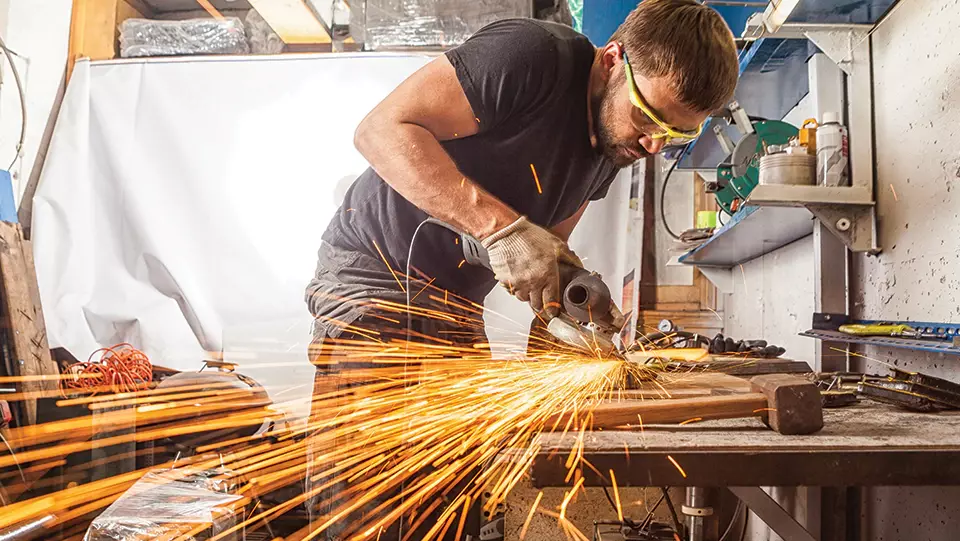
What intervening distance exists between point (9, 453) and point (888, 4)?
139 inches

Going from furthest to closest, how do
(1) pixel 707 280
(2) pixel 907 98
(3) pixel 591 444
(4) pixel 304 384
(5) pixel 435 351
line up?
(1) pixel 707 280 < (4) pixel 304 384 < (5) pixel 435 351 < (2) pixel 907 98 < (3) pixel 591 444

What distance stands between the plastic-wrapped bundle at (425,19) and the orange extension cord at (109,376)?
2.13m

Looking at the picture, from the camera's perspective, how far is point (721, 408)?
112 centimetres

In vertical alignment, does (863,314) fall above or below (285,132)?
below

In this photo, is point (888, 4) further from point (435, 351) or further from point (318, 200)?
point (318, 200)

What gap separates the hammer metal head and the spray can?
1025 millimetres

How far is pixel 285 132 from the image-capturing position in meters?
3.79

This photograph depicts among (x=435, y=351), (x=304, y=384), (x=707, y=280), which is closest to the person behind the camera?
(x=435, y=351)

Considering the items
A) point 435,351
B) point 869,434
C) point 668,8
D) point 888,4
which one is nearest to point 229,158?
point 435,351

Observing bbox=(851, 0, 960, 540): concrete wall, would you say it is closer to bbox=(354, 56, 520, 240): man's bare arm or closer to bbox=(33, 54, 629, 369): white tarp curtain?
bbox=(354, 56, 520, 240): man's bare arm

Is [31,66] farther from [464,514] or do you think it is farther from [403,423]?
[464,514]

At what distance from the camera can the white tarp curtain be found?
3.67m

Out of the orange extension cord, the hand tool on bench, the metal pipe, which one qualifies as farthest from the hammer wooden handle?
the orange extension cord

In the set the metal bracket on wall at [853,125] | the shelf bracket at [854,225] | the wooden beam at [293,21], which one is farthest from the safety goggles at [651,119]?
the wooden beam at [293,21]
